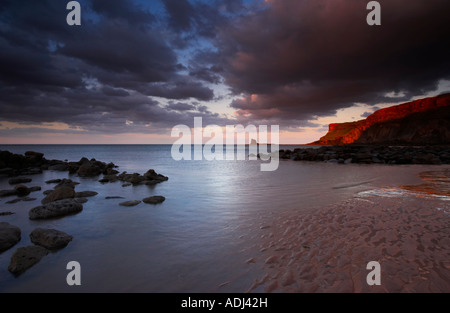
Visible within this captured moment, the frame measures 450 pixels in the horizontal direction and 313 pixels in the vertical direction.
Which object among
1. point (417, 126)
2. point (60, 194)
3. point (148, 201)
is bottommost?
point (148, 201)

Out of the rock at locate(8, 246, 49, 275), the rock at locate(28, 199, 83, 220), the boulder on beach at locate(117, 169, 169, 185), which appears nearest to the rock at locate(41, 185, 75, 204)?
the rock at locate(28, 199, 83, 220)

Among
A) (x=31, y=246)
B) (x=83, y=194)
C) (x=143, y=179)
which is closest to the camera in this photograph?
(x=31, y=246)

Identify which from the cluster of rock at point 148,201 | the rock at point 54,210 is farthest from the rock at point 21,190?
the cluster of rock at point 148,201

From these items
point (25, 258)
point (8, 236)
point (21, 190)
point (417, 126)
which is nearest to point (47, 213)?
point (8, 236)

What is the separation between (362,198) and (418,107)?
136657 millimetres

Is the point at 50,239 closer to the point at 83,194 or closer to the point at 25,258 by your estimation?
the point at 25,258

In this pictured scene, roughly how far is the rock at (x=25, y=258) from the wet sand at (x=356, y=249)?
444 centimetres

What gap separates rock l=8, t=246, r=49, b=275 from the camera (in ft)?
12.9

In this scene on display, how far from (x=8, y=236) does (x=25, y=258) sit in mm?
1758

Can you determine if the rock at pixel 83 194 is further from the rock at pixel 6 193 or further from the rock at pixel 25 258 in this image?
the rock at pixel 25 258

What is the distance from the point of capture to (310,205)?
7.68 metres

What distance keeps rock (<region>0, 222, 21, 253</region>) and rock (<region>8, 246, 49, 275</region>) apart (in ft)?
3.55

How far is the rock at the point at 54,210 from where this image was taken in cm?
710

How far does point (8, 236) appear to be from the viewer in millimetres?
5145
